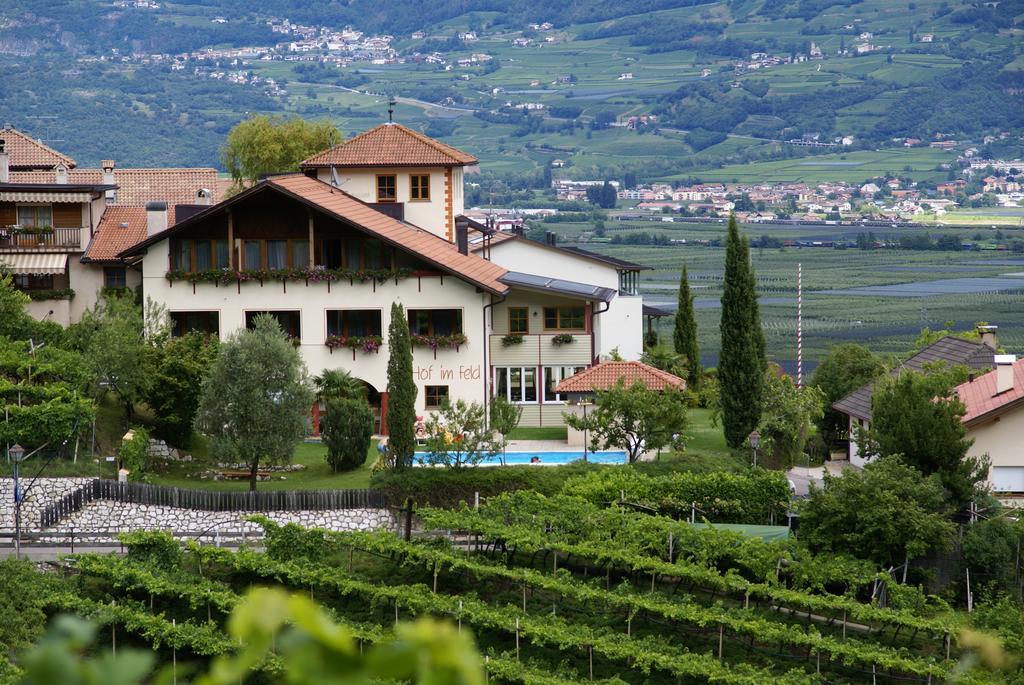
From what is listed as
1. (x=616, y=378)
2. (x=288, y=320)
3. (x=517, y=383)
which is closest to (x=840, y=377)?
(x=616, y=378)

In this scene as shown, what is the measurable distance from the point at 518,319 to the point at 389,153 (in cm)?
679

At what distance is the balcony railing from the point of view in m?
43.3

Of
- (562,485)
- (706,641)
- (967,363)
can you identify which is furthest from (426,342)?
(706,641)

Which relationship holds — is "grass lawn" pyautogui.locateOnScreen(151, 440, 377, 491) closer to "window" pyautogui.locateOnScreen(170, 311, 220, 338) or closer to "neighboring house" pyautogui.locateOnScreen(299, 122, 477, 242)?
"window" pyautogui.locateOnScreen(170, 311, 220, 338)

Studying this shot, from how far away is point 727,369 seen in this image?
38.2m

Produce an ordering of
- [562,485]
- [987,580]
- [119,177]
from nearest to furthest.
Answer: [987,580], [562,485], [119,177]

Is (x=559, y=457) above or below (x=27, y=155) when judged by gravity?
below

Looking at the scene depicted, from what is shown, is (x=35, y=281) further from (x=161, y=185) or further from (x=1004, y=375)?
(x=1004, y=375)

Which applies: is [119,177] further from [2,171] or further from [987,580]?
[987,580]

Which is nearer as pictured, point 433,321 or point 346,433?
point 346,433

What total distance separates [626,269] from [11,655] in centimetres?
2965

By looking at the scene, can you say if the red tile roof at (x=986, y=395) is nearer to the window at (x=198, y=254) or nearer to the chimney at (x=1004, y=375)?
the chimney at (x=1004, y=375)

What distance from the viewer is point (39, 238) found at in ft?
144

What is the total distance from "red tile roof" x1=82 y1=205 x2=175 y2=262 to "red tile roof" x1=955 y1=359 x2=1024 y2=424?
69.3 feet
